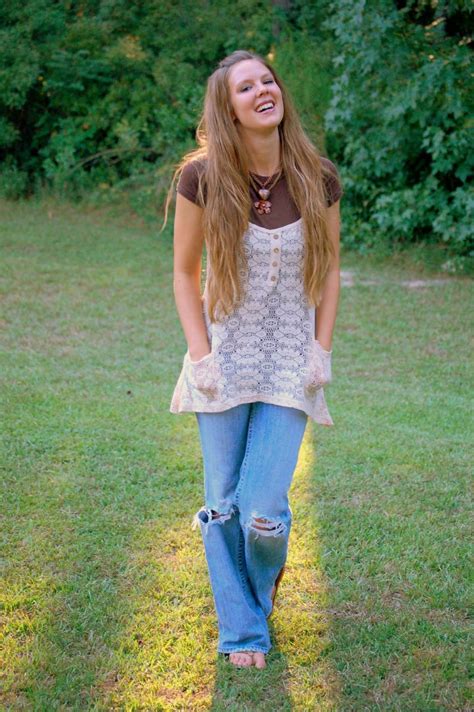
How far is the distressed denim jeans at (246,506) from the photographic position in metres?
2.67

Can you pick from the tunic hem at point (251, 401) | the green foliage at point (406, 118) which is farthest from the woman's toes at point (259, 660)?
the green foliage at point (406, 118)

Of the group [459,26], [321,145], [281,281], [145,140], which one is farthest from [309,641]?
[145,140]

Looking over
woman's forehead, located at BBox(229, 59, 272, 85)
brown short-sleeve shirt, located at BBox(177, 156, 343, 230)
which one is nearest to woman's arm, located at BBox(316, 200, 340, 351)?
brown short-sleeve shirt, located at BBox(177, 156, 343, 230)

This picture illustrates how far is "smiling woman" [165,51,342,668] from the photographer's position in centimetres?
263

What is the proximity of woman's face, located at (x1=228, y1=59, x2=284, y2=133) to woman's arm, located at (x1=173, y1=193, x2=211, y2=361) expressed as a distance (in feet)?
1.01

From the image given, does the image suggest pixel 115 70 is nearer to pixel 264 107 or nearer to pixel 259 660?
pixel 264 107

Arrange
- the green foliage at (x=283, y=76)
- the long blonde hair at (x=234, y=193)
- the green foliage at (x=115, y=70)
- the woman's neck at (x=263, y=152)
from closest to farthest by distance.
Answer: the long blonde hair at (x=234, y=193) < the woman's neck at (x=263, y=152) < the green foliage at (x=283, y=76) < the green foliage at (x=115, y=70)

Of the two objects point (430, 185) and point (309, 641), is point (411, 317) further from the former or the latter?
point (309, 641)

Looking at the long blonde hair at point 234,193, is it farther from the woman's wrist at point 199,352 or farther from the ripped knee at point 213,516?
the ripped knee at point 213,516

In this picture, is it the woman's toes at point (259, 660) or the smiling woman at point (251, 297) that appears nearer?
the smiling woman at point (251, 297)

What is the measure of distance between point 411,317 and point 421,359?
114 centimetres

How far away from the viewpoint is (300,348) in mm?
2715

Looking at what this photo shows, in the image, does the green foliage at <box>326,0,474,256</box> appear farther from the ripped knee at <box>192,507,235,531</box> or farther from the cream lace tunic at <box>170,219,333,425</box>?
the ripped knee at <box>192,507,235,531</box>

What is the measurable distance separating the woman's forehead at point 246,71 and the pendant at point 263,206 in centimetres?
34
